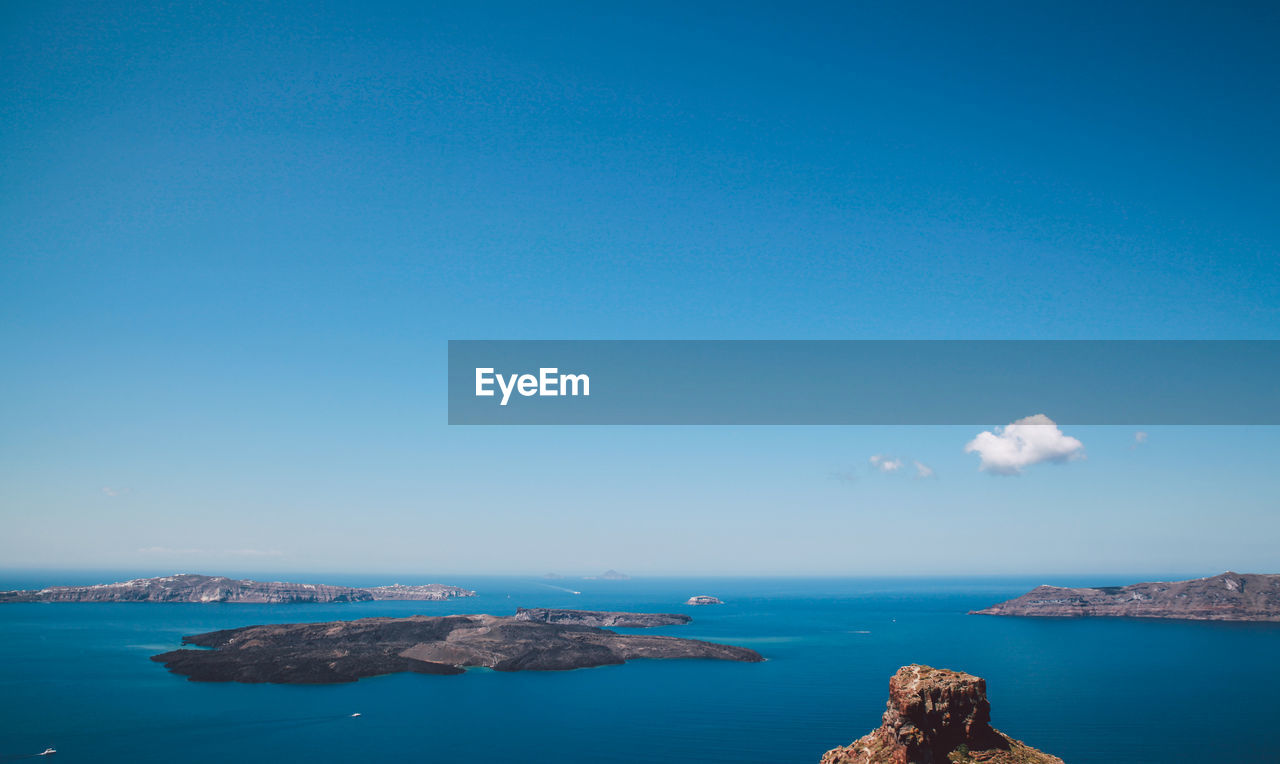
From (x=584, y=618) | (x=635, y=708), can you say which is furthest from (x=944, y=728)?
(x=584, y=618)

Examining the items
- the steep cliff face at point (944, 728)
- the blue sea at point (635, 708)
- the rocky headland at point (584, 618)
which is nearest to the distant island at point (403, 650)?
the blue sea at point (635, 708)

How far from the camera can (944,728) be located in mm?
34688

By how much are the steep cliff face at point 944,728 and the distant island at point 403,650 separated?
95651mm

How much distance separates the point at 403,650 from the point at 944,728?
109949mm

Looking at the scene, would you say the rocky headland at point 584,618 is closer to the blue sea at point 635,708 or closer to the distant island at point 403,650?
the distant island at point 403,650

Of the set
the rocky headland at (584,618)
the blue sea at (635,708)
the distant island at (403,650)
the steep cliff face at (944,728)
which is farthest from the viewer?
the rocky headland at (584,618)

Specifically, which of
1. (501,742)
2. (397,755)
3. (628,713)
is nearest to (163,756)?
(397,755)

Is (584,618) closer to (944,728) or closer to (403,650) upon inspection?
(403,650)

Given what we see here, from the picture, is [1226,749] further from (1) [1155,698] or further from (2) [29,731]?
(2) [29,731]

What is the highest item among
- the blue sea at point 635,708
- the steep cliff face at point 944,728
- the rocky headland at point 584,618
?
the steep cliff face at point 944,728

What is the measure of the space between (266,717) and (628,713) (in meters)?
43.3

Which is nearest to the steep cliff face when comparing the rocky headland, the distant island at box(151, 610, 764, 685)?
the distant island at box(151, 610, 764, 685)

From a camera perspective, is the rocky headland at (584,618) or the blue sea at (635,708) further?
the rocky headland at (584,618)

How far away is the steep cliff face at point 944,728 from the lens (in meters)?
34.4
